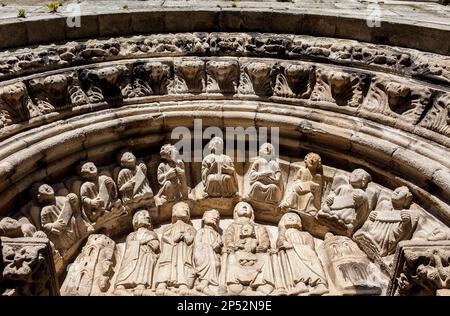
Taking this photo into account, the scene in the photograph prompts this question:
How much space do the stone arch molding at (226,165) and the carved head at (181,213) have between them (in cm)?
2

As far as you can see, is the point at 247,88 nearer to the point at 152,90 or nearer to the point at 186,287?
the point at 152,90

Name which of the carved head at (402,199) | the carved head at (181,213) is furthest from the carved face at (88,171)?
the carved head at (402,199)

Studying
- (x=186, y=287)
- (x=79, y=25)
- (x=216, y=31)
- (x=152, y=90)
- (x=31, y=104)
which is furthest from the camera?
(x=216, y=31)

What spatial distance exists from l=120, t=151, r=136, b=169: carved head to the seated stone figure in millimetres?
2297

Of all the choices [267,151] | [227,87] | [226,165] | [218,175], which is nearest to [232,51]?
[227,87]

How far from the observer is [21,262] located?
4668 mm

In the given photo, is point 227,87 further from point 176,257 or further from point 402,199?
point 402,199

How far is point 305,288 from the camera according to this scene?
557 cm

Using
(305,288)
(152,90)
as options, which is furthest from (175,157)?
(305,288)

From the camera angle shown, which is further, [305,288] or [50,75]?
[50,75]

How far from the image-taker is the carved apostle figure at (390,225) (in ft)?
18.4

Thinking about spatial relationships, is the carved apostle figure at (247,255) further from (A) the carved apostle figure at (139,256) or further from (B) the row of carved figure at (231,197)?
(A) the carved apostle figure at (139,256)

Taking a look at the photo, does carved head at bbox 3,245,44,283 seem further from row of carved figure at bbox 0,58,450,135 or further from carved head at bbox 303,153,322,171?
carved head at bbox 303,153,322,171

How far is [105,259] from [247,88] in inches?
112
